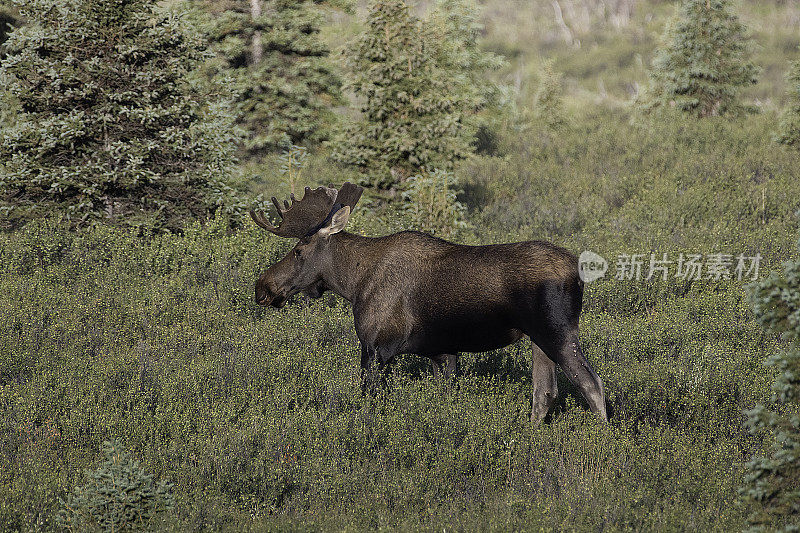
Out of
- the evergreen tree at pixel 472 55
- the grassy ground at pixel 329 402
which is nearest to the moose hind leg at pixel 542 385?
the grassy ground at pixel 329 402

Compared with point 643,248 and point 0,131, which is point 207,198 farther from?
point 643,248

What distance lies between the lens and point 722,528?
454cm

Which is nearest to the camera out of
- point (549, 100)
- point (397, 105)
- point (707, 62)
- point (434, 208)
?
point (434, 208)

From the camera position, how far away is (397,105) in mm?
14180

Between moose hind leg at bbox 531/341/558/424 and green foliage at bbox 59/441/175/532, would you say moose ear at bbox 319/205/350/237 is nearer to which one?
moose hind leg at bbox 531/341/558/424

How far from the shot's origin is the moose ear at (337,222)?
7277 millimetres

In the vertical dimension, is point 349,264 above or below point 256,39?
below

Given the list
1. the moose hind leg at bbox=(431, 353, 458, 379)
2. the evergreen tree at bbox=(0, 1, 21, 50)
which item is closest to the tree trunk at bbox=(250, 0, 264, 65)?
the evergreen tree at bbox=(0, 1, 21, 50)

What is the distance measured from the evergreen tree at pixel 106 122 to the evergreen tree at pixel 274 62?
8.03 meters

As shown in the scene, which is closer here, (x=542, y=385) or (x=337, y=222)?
(x=542, y=385)

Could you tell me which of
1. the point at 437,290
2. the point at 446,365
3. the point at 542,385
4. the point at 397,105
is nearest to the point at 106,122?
the point at 397,105

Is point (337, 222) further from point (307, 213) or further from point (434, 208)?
point (434, 208)

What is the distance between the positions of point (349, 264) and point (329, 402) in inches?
53.7

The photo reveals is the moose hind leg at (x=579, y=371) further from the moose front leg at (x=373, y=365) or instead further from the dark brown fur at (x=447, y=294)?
the moose front leg at (x=373, y=365)
